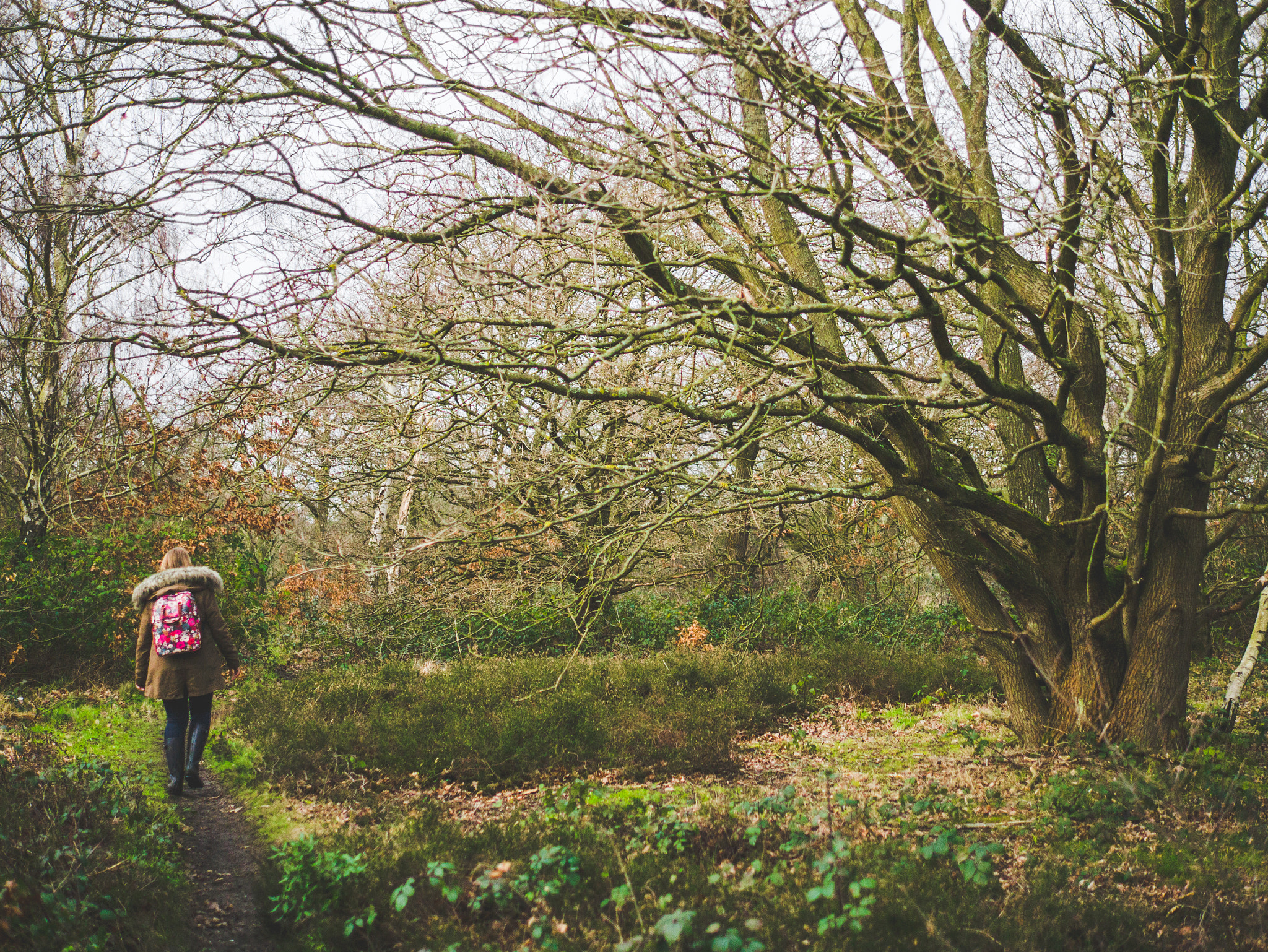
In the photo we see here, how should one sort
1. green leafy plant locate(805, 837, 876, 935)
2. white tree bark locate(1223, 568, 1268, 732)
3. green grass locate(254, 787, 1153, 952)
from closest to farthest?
green leafy plant locate(805, 837, 876, 935)
green grass locate(254, 787, 1153, 952)
white tree bark locate(1223, 568, 1268, 732)

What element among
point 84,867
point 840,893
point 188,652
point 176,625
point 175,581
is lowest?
point 84,867

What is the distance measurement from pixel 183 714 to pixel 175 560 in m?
1.19

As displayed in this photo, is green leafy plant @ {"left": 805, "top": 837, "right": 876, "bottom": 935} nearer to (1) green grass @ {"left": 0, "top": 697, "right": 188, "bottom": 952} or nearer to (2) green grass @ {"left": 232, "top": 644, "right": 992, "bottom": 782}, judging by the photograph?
(1) green grass @ {"left": 0, "top": 697, "right": 188, "bottom": 952}

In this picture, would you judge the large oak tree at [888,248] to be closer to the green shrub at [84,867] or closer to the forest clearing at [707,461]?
the forest clearing at [707,461]

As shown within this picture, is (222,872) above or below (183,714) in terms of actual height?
below

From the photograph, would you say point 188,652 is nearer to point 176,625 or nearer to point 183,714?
point 176,625

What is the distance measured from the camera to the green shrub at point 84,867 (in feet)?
10.5

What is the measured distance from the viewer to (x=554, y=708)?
702cm

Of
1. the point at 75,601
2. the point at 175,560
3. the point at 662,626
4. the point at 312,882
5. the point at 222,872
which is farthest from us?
the point at 662,626

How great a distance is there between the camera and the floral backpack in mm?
5895

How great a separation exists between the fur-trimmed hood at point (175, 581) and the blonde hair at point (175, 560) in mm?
49

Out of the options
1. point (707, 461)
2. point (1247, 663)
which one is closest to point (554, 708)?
point (707, 461)

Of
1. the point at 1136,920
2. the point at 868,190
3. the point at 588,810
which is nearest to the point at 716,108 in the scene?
the point at 868,190

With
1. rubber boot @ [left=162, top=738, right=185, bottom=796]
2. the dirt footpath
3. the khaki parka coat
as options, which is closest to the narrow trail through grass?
the dirt footpath
